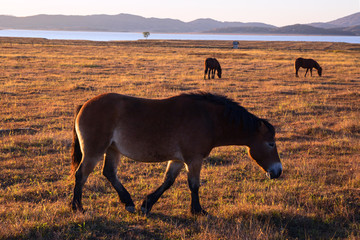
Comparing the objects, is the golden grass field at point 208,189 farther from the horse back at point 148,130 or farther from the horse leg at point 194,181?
the horse back at point 148,130

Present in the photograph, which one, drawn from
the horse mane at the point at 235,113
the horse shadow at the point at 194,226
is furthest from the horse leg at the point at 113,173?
the horse mane at the point at 235,113

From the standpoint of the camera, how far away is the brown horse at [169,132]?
467 cm

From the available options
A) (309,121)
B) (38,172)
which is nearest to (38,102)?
(38,172)

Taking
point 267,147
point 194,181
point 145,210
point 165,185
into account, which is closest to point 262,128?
point 267,147

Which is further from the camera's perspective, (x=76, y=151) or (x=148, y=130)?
(x=76, y=151)

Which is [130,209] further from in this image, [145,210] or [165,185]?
[165,185]

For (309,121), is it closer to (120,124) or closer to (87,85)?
(120,124)

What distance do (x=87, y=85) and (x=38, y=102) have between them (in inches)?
168

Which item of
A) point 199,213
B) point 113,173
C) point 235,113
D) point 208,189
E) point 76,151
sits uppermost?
point 235,113

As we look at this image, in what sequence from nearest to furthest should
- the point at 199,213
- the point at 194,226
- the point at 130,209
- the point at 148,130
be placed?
the point at 194,226, the point at 148,130, the point at 199,213, the point at 130,209

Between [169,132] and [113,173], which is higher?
[169,132]

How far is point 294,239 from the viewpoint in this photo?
4.39m

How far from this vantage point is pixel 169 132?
4.70 metres

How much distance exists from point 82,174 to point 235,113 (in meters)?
2.24
